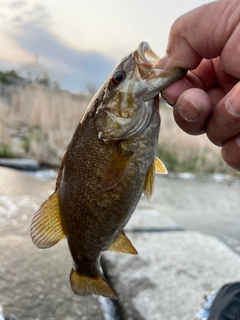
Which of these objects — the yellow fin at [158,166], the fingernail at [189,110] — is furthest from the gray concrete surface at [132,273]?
the fingernail at [189,110]

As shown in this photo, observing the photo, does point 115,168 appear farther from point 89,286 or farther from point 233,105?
point 89,286

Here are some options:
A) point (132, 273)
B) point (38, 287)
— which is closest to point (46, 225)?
point (38, 287)

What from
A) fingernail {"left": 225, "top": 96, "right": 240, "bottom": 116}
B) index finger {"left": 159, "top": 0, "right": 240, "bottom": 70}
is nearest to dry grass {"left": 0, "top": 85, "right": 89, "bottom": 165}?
index finger {"left": 159, "top": 0, "right": 240, "bottom": 70}

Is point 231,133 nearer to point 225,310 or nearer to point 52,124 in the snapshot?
point 225,310

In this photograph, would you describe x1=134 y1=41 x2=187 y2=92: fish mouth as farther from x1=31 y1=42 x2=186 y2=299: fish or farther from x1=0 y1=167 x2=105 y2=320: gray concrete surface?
x1=0 y1=167 x2=105 y2=320: gray concrete surface

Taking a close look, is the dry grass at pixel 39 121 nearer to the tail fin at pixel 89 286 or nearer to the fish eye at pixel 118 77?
the tail fin at pixel 89 286
